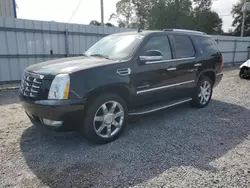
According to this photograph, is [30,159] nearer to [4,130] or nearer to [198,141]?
[4,130]

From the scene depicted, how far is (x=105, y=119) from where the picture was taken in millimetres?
3504

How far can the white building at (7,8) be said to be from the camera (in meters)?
9.32

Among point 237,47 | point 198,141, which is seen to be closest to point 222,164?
point 198,141

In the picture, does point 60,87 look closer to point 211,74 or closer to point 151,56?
point 151,56

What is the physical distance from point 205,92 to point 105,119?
3262mm

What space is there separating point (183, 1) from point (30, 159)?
124ft

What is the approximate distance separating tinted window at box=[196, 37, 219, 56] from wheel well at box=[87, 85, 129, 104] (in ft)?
8.95

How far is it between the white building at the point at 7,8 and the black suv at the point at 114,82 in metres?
7.18

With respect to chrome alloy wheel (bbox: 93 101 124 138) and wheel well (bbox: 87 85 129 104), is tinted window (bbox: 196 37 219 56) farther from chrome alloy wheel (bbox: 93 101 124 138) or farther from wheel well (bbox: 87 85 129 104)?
chrome alloy wheel (bbox: 93 101 124 138)

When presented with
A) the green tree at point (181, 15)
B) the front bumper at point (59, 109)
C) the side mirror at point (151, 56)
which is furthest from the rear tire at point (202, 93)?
the green tree at point (181, 15)

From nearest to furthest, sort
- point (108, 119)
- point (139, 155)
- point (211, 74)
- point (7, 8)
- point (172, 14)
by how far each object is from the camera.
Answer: point (139, 155), point (108, 119), point (211, 74), point (7, 8), point (172, 14)

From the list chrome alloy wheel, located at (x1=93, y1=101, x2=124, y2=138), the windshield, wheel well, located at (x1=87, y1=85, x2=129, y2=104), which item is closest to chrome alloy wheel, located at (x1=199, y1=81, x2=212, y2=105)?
the windshield

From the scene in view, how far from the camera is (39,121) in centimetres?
332

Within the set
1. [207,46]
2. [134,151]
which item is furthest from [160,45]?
[134,151]
